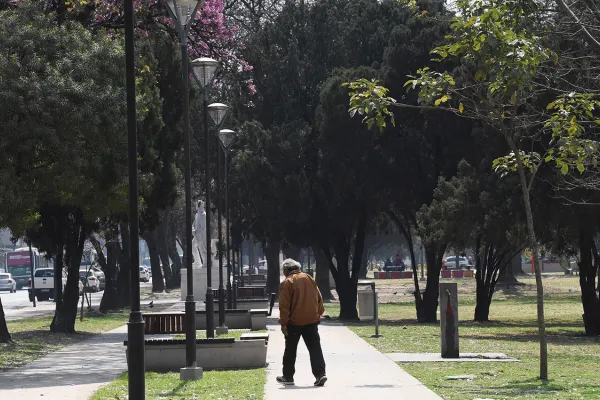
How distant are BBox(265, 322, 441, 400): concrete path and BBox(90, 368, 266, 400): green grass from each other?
24 cm

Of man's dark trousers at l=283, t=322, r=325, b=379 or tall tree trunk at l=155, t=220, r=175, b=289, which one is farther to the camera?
tall tree trunk at l=155, t=220, r=175, b=289

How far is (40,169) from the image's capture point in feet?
70.9

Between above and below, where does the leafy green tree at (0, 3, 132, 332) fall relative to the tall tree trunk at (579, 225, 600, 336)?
above

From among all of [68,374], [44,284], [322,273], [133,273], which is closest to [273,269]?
[322,273]

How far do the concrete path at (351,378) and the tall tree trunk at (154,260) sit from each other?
126 feet

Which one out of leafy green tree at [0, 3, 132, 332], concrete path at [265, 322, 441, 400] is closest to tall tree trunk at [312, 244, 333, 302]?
concrete path at [265, 322, 441, 400]

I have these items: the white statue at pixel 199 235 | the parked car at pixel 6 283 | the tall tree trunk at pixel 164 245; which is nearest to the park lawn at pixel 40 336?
the white statue at pixel 199 235

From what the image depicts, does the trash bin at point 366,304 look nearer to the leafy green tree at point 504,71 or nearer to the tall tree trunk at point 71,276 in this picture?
the tall tree trunk at point 71,276

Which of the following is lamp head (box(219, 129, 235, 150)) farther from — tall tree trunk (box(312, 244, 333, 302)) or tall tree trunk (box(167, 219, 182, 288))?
tall tree trunk (box(167, 219, 182, 288))

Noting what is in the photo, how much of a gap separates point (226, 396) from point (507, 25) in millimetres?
6613

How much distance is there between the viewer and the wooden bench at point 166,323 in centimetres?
2472

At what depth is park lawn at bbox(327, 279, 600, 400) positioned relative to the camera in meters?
14.6

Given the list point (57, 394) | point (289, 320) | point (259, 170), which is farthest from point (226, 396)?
point (259, 170)

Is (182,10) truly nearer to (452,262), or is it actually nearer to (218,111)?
(218,111)
